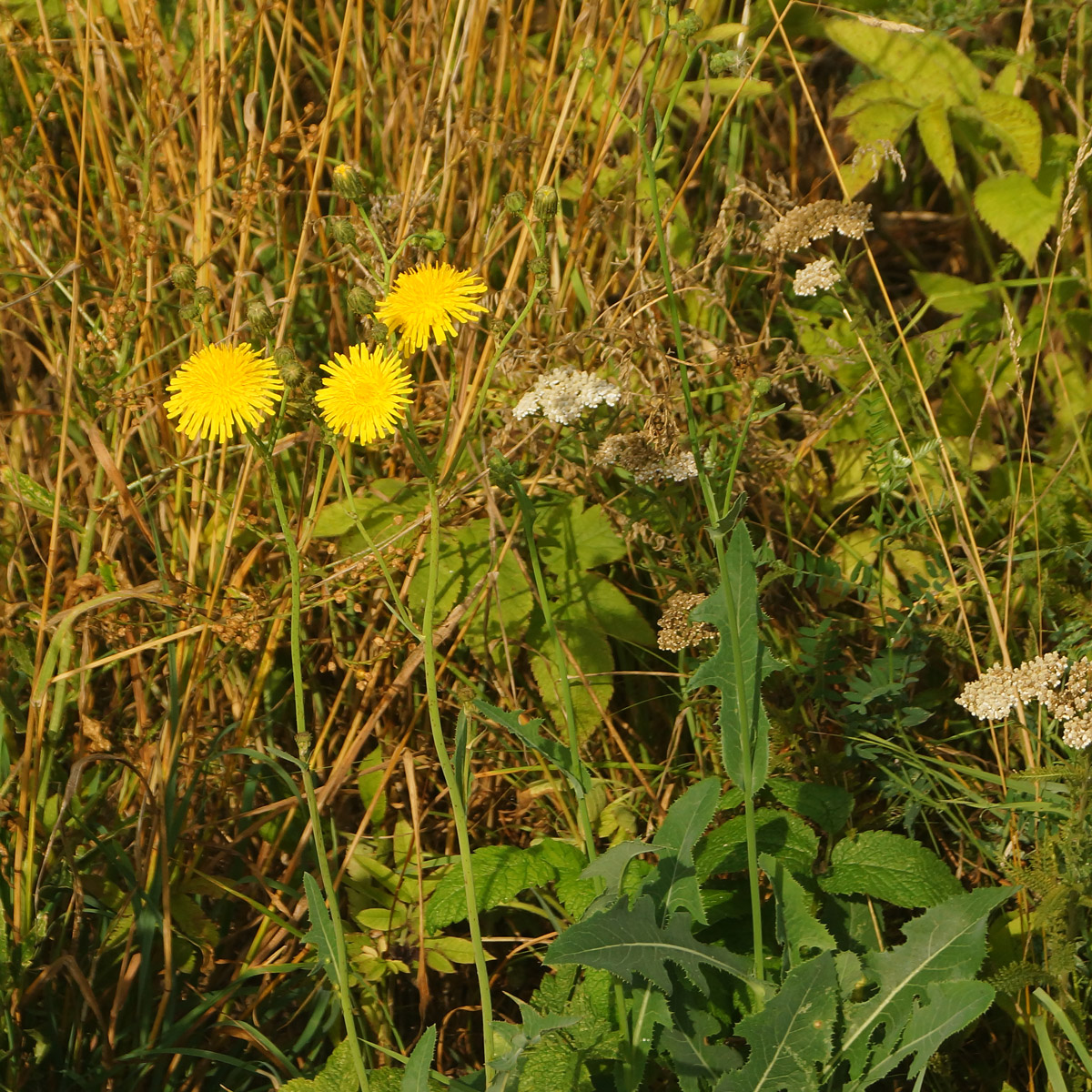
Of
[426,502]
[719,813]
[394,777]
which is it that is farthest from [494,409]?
[719,813]

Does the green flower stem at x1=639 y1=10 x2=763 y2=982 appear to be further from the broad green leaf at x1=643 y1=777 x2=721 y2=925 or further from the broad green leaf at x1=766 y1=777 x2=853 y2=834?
the broad green leaf at x1=766 y1=777 x2=853 y2=834

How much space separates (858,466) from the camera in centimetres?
186

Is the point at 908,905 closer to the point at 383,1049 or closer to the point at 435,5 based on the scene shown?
the point at 383,1049

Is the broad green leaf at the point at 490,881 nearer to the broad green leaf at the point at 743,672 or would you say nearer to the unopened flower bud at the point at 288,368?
the broad green leaf at the point at 743,672

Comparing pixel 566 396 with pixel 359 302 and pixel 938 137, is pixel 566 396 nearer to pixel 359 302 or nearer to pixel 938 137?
pixel 359 302

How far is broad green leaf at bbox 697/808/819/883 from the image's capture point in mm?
1396

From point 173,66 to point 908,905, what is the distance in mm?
1857

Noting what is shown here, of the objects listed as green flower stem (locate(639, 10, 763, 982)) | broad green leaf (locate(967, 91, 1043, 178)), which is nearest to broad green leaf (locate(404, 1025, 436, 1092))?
green flower stem (locate(639, 10, 763, 982))

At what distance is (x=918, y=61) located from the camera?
1905 mm

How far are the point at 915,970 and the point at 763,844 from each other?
23cm

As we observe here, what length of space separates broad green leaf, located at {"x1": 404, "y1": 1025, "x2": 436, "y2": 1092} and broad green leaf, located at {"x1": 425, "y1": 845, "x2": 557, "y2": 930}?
26cm

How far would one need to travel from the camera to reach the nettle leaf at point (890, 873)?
138 cm

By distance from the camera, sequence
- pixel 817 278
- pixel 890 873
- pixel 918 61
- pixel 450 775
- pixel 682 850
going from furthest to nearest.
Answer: pixel 918 61 → pixel 817 278 → pixel 890 873 → pixel 682 850 → pixel 450 775

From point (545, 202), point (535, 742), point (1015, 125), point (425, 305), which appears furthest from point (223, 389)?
point (1015, 125)
